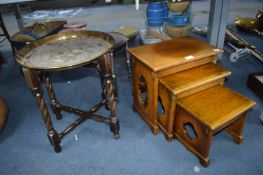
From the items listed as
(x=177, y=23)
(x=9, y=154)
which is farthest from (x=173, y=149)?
(x=177, y=23)

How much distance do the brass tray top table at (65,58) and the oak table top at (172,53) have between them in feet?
0.77

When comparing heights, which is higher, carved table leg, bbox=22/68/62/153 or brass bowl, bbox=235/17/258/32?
carved table leg, bbox=22/68/62/153

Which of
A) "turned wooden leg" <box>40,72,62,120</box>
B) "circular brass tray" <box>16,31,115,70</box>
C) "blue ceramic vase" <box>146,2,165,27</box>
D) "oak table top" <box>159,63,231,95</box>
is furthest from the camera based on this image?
"blue ceramic vase" <box>146,2,165,27</box>

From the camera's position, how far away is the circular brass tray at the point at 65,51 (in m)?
1.13

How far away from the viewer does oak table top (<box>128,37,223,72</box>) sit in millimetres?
1325

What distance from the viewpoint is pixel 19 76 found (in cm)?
254

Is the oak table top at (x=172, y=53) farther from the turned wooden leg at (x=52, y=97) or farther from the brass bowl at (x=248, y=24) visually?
the brass bowl at (x=248, y=24)

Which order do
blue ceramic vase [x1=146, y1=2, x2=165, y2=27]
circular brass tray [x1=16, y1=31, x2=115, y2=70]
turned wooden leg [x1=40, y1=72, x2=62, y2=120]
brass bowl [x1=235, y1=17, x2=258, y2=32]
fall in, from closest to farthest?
circular brass tray [x1=16, y1=31, x2=115, y2=70] < turned wooden leg [x1=40, y1=72, x2=62, y2=120] < blue ceramic vase [x1=146, y1=2, x2=165, y2=27] < brass bowl [x1=235, y1=17, x2=258, y2=32]

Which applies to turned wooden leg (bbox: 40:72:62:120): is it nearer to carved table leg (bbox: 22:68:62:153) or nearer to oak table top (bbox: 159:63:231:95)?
carved table leg (bbox: 22:68:62:153)

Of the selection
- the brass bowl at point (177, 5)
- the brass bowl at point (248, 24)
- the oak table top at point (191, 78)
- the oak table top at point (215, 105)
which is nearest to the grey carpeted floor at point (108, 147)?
the oak table top at point (215, 105)

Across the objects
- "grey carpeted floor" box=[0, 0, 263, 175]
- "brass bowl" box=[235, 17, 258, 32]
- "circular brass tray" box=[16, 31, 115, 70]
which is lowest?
"grey carpeted floor" box=[0, 0, 263, 175]

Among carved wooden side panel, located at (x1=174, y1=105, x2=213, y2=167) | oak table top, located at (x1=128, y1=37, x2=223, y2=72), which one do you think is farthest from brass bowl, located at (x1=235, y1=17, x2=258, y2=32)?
carved wooden side panel, located at (x1=174, y1=105, x2=213, y2=167)

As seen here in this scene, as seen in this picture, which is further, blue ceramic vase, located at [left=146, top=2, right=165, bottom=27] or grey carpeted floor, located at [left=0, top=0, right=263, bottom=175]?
blue ceramic vase, located at [left=146, top=2, right=165, bottom=27]

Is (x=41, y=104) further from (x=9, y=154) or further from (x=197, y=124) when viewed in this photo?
(x=197, y=124)
